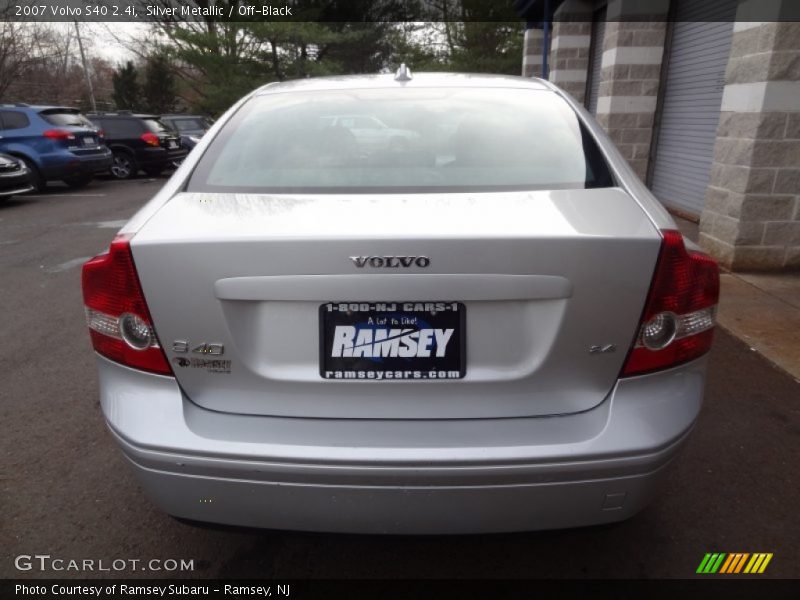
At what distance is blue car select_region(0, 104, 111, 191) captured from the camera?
1187 centimetres

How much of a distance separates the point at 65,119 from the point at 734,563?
45.2ft

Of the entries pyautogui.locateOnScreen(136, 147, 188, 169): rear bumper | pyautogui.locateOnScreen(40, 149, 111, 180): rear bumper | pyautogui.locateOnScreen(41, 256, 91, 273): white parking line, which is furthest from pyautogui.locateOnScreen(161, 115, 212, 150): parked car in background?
pyautogui.locateOnScreen(41, 256, 91, 273): white parking line

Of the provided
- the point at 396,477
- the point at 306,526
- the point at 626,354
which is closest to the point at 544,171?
the point at 626,354

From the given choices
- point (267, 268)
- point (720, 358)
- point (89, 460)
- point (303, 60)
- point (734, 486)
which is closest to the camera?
Answer: point (267, 268)

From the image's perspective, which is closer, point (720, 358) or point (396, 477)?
point (396, 477)

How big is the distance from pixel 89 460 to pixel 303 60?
26.1 metres

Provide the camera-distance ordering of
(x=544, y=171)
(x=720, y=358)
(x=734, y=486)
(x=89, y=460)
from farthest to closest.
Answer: (x=720, y=358)
(x=89, y=460)
(x=734, y=486)
(x=544, y=171)

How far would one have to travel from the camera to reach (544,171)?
2098mm

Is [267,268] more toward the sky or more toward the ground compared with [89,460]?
more toward the sky

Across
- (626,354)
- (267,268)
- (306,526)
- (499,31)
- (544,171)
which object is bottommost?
(306,526)

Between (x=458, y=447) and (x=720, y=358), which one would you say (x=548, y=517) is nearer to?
(x=458, y=447)

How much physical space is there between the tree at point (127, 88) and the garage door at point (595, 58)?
26.0 m

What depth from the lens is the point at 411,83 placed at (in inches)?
106

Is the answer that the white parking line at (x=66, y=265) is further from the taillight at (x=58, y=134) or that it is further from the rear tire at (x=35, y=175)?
the taillight at (x=58, y=134)
